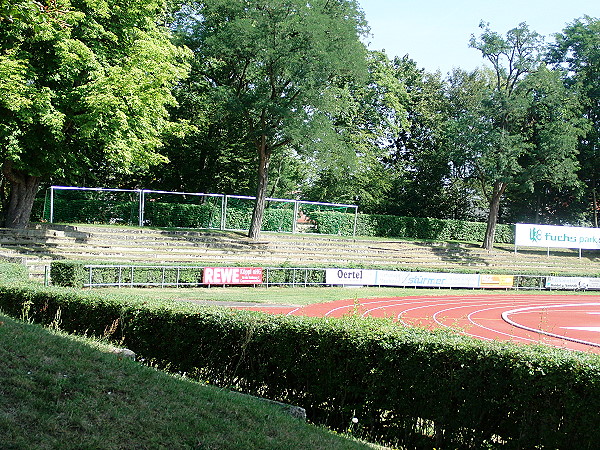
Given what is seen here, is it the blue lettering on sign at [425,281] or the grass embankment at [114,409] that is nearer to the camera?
the grass embankment at [114,409]

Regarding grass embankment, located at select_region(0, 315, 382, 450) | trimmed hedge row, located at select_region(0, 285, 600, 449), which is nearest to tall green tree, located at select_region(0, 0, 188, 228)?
trimmed hedge row, located at select_region(0, 285, 600, 449)

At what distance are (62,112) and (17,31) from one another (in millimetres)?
3739

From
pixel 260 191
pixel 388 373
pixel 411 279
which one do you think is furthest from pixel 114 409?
pixel 260 191

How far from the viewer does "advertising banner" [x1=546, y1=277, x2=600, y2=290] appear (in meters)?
40.3

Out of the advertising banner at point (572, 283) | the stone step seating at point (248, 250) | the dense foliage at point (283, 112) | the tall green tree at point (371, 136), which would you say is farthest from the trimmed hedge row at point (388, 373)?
the tall green tree at point (371, 136)

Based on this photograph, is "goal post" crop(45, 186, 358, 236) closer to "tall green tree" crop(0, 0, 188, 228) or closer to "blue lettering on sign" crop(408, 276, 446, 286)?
"tall green tree" crop(0, 0, 188, 228)

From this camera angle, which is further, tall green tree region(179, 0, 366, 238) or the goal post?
the goal post

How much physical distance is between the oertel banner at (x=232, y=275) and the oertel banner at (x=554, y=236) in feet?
90.9

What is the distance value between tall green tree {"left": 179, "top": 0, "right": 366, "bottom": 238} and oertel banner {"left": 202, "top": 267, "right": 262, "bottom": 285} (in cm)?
866

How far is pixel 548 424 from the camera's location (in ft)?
22.7

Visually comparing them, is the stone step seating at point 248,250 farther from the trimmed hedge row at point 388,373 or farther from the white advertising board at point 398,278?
the trimmed hedge row at point 388,373

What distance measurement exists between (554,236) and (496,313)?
2688 cm

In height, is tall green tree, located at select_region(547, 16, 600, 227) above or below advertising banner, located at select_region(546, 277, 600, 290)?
above

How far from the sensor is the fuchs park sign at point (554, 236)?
48719mm
